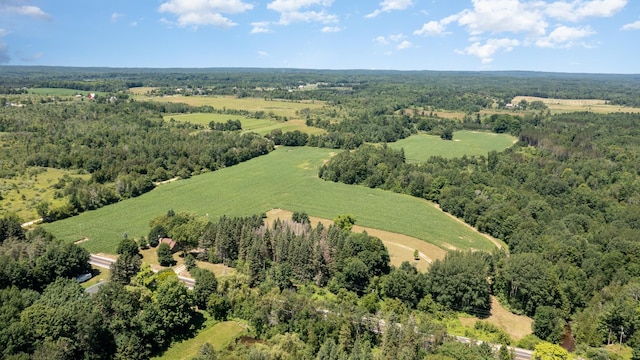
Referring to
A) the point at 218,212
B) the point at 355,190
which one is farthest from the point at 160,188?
the point at 355,190

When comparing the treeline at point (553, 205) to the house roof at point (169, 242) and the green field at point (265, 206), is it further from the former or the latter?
the house roof at point (169, 242)

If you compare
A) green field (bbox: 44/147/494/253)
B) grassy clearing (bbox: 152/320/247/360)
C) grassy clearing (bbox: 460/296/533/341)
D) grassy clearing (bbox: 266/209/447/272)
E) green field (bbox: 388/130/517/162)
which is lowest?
grassy clearing (bbox: 460/296/533/341)

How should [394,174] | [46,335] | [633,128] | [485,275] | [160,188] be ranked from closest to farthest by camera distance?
[46,335] → [485,275] → [160,188] → [394,174] → [633,128]

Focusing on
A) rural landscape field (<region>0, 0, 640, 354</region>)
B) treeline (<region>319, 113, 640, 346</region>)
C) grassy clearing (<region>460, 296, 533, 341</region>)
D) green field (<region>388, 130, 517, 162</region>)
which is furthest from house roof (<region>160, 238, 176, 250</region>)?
green field (<region>388, 130, 517, 162</region>)

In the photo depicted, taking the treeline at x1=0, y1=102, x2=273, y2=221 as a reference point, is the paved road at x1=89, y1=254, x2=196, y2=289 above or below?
below

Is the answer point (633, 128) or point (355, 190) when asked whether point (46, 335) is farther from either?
point (633, 128)

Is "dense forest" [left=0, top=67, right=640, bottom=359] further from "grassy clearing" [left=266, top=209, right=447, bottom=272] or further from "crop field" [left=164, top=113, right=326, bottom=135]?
"crop field" [left=164, top=113, right=326, bottom=135]
